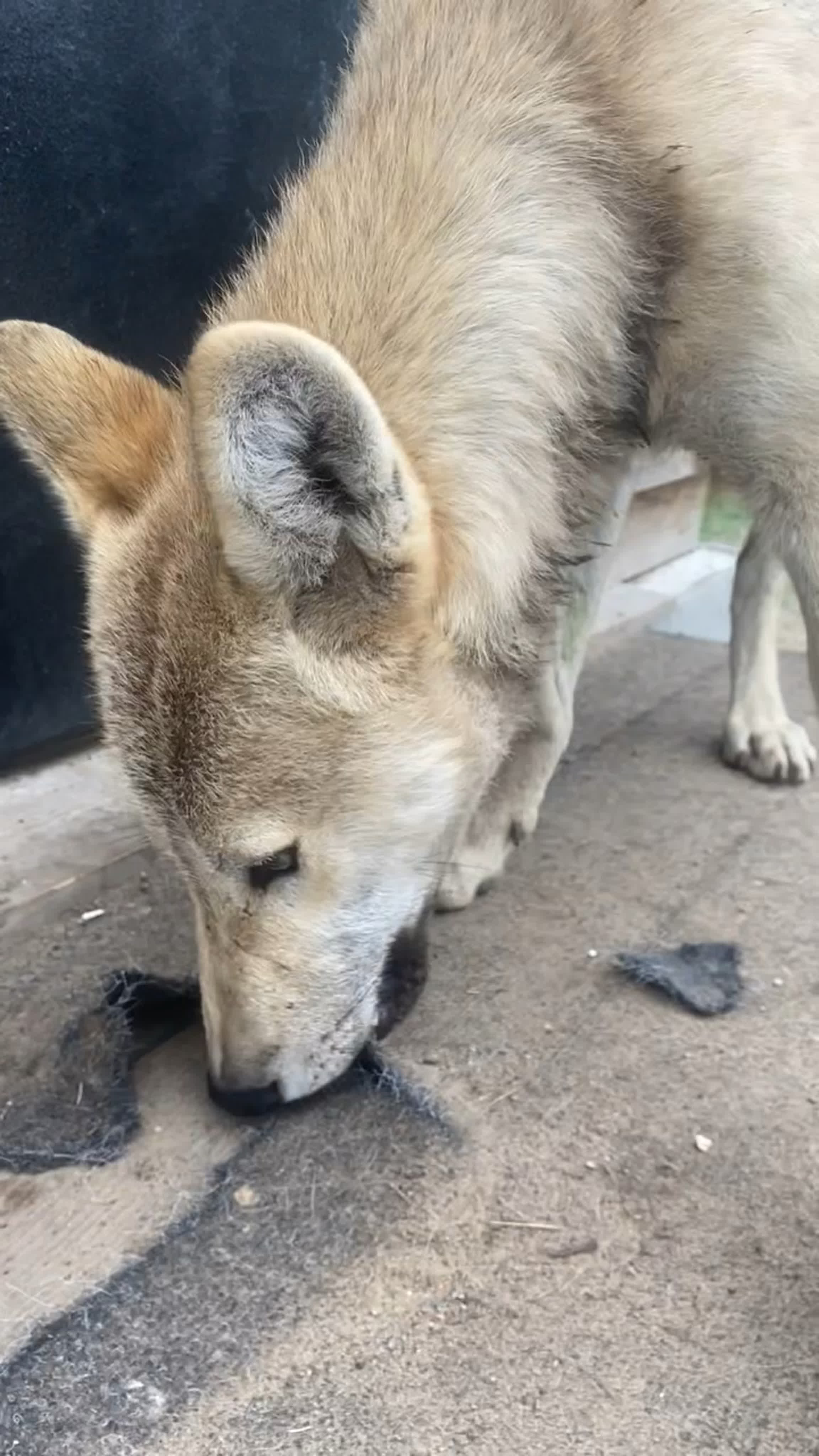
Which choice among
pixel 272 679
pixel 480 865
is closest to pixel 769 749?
pixel 480 865

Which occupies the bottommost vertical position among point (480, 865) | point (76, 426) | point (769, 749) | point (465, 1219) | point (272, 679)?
point (769, 749)

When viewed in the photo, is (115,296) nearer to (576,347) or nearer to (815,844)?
(576,347)

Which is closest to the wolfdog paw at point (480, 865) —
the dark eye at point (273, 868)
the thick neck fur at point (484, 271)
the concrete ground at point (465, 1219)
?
A: the concrete ground at point (465, 1219)

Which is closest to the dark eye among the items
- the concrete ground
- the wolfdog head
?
the wolfdog head

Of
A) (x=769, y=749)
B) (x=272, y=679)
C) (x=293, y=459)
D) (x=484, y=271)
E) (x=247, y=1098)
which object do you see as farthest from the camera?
(x=769, y=749)

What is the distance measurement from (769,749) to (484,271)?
161 cm

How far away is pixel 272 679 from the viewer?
1497 mm

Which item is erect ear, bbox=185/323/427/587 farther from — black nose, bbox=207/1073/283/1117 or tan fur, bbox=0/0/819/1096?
black nose, bbox=207/1073/283/1117

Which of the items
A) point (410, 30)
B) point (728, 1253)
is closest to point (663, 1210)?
point (728, 1253)

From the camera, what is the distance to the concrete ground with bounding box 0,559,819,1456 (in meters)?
1.35

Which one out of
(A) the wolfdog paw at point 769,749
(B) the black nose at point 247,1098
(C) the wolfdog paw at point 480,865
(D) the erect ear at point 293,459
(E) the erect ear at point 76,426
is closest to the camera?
(D) the erect ear at point 293,459

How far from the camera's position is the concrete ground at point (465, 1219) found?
1.35 metres

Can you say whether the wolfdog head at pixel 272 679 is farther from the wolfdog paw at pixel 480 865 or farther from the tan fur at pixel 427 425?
the wolfdog paw at pixel 480 865

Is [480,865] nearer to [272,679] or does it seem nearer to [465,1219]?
[465,1219]
